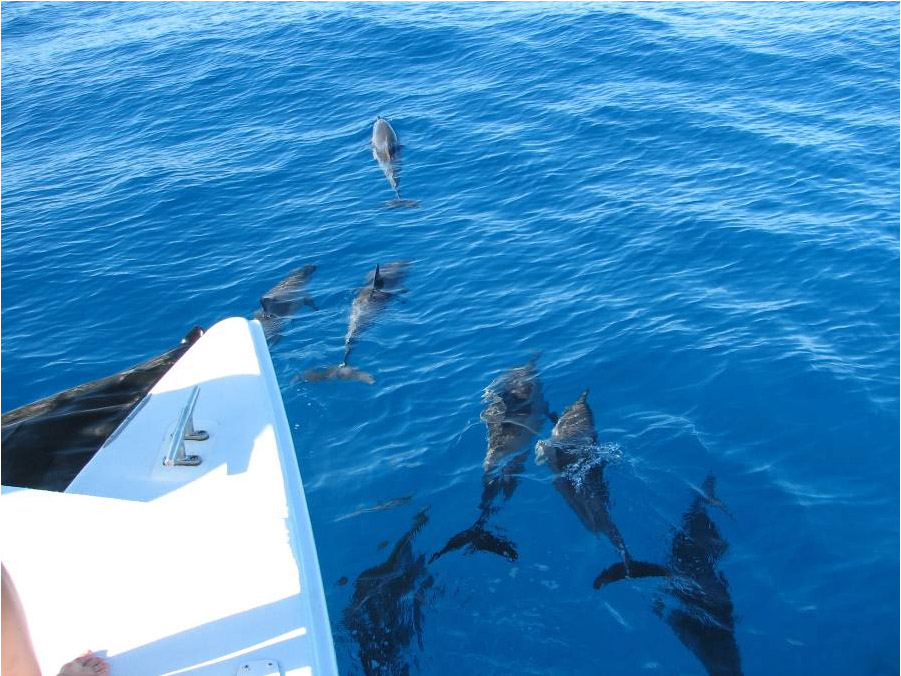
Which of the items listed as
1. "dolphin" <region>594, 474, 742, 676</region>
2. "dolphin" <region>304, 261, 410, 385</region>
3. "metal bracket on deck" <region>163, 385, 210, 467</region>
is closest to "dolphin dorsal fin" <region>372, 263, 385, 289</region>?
"dolphin" <region>304, 261, 410, 385</region>

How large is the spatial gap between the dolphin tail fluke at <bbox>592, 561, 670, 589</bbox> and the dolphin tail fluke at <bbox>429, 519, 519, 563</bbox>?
2.75 feet

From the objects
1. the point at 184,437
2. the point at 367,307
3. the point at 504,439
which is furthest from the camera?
the point at 367,307

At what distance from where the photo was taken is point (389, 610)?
7.54 m

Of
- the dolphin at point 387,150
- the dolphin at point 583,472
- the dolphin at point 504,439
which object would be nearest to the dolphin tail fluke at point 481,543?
the dolphin at point 504,439

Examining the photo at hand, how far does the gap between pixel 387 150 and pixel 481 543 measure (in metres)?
10.3

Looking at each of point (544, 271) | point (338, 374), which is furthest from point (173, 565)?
point (544, 271)

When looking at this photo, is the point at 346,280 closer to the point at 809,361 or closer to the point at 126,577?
the point at 809,361

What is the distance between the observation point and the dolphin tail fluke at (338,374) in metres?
10.9

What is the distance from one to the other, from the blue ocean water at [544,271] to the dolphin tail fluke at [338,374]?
0.54ft

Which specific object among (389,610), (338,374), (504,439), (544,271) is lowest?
(544,271)

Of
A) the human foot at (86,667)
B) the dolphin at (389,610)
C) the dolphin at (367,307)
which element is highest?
the human foot at (86,667)

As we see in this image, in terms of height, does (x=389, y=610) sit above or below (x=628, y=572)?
above

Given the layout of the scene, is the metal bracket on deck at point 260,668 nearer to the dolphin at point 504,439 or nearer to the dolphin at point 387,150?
the dolphin at point 504,439

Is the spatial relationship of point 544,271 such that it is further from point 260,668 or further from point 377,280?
point 260,668
